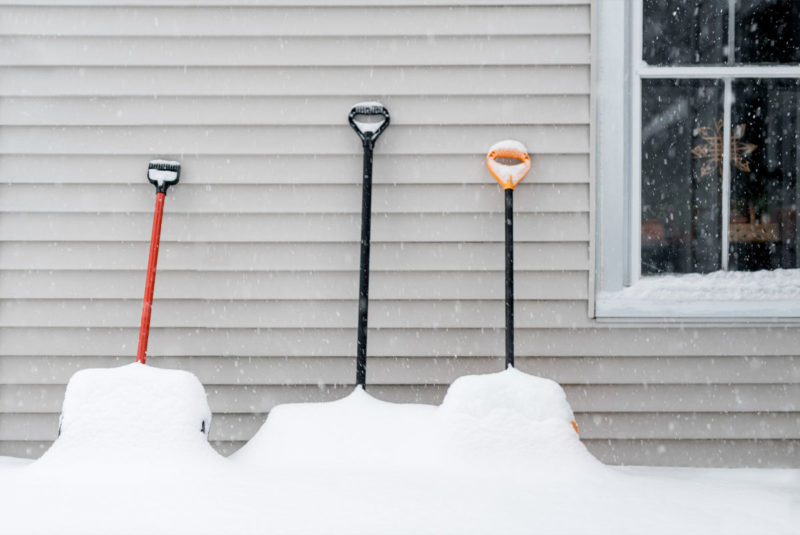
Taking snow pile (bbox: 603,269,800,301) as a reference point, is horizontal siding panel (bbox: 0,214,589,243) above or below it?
above

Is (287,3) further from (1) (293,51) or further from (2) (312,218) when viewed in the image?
(2) (312,218)

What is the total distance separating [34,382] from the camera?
2920mm

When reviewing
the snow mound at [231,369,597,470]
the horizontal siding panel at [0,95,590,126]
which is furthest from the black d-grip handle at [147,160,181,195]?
the snow mound at [231,369,597,470]

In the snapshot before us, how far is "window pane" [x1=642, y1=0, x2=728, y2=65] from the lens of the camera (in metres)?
2.89

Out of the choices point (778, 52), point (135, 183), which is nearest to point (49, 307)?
point (135, 183)

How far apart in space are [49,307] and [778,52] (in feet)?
11.0

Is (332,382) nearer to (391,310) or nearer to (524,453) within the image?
(391,310)

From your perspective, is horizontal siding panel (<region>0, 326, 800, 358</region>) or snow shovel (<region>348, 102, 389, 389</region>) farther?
horizontal siding panel (<region>0, 326, 800, 358</region>)

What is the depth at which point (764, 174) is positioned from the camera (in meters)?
2.90

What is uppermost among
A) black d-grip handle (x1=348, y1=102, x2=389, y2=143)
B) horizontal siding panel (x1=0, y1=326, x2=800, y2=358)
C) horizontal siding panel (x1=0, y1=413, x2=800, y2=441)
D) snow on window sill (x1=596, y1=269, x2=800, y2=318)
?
black d-grip handle (x1=348, y1=102, x2=389, y2=143)

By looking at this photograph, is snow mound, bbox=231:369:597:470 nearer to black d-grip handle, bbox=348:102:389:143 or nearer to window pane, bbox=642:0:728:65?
black d-grip handle, bbox=348:102:389:143

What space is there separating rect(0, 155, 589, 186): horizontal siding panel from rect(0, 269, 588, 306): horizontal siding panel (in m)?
0.40

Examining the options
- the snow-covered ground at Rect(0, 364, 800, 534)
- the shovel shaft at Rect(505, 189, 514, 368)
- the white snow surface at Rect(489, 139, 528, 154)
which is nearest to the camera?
the snow-covered ground at Rect(0, 364, 800, 534)

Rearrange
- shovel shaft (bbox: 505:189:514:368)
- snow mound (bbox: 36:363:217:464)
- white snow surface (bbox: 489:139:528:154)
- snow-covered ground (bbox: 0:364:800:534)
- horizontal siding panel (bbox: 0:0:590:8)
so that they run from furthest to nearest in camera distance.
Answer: horizontal siding panel (bbox: 0:0:590:8)
white snow surface (bbox: 489:139:528:154)
shovel shaft (bbox: 505:189:514:368)
snow mound (bbox: 36:363:217:464)
snow-covered ground (bbox: 0:364:800:534)
